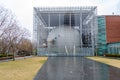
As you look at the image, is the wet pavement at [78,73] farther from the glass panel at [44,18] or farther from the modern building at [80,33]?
the glass panel at [44,18]

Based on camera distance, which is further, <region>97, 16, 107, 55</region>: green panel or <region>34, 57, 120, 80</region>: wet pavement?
<region>97, 16, 107, 55</region>: green panel

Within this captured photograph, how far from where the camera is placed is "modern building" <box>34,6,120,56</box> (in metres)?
72.9

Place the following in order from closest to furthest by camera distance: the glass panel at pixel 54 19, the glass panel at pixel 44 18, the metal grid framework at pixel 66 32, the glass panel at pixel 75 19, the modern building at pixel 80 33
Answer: the modern building at pixel 80 33 → the metal grid framework at pixel 66 32 → the glass panel at pixel 75 19 → the glass panel at pixel 44 18 → the glass panel at pixel 54 19

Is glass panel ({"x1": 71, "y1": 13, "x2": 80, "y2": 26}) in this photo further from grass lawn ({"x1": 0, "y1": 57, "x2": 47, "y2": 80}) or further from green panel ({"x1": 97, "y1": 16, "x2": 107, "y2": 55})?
grass lawn ({"x1": 0, "y1": 57, "x2": 47, "y2": 80})

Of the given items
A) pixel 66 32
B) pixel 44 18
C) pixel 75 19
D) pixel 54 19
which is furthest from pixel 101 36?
pixel 44 18

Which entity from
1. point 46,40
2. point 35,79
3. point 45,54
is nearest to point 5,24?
point 35,79

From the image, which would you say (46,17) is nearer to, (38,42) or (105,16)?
(38,42)

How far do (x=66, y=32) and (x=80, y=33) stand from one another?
653 cm

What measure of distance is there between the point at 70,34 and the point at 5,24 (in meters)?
49.4

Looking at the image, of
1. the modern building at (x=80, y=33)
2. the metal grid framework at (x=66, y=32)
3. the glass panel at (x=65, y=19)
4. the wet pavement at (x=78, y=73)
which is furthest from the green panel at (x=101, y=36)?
the wet pavement at (x=78, y=73)

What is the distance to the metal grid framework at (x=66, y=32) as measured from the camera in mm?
73000

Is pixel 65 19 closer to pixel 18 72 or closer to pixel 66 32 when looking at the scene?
pixel 66 32

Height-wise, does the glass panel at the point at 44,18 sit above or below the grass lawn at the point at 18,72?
Answer: above

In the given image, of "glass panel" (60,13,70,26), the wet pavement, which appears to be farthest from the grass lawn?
"glass panel" (60,13,70,26)
